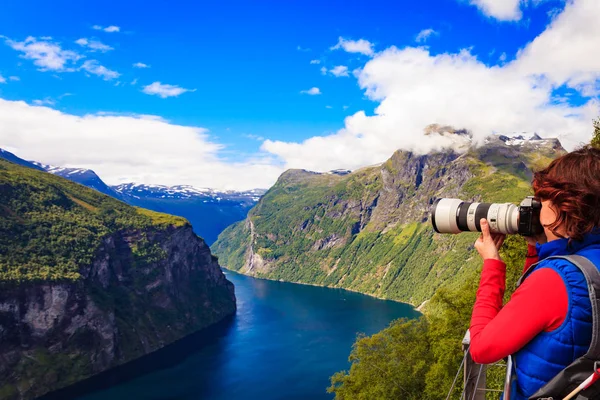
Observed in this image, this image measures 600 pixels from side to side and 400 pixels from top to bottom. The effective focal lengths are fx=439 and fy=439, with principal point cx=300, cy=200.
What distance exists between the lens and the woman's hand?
11.2 ft

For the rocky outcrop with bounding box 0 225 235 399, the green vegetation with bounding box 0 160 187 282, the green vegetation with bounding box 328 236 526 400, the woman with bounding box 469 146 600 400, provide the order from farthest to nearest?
1. the green vegetation with bounding box 0 160 187 282
2. the rocky outcrop with bounding box 0 225 235 399
3. the green vegetation with bounding box 328 236 526 400
4. the woman with bounding box 469 146 600 400

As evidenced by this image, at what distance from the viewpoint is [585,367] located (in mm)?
2545

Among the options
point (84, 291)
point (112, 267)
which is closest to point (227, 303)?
point (112, 267)

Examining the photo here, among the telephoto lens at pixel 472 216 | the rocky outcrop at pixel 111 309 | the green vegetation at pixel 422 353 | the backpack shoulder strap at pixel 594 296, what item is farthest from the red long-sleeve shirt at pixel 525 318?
the rocky outcrop at pixel 111 309

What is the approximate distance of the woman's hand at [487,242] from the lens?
135 inches

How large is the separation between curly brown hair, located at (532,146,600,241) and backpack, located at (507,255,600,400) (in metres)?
0.35

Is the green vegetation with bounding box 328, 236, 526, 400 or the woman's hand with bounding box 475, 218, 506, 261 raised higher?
the woman's hand with bounding box 475, 218, 506, 261

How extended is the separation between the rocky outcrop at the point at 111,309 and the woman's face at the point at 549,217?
90281 millimetres

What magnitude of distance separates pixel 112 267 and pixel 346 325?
61717mm

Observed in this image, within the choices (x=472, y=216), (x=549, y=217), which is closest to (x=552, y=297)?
(x=549, y=217)

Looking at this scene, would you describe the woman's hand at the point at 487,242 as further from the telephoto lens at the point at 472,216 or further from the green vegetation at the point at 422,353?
the green vegetation at the point at 422,353

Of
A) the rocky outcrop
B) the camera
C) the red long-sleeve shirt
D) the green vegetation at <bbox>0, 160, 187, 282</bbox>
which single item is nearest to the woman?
the red long-sleeve shirt

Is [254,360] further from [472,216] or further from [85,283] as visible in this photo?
[472,216]

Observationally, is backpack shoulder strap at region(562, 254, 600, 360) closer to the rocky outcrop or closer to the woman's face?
the woman's face
